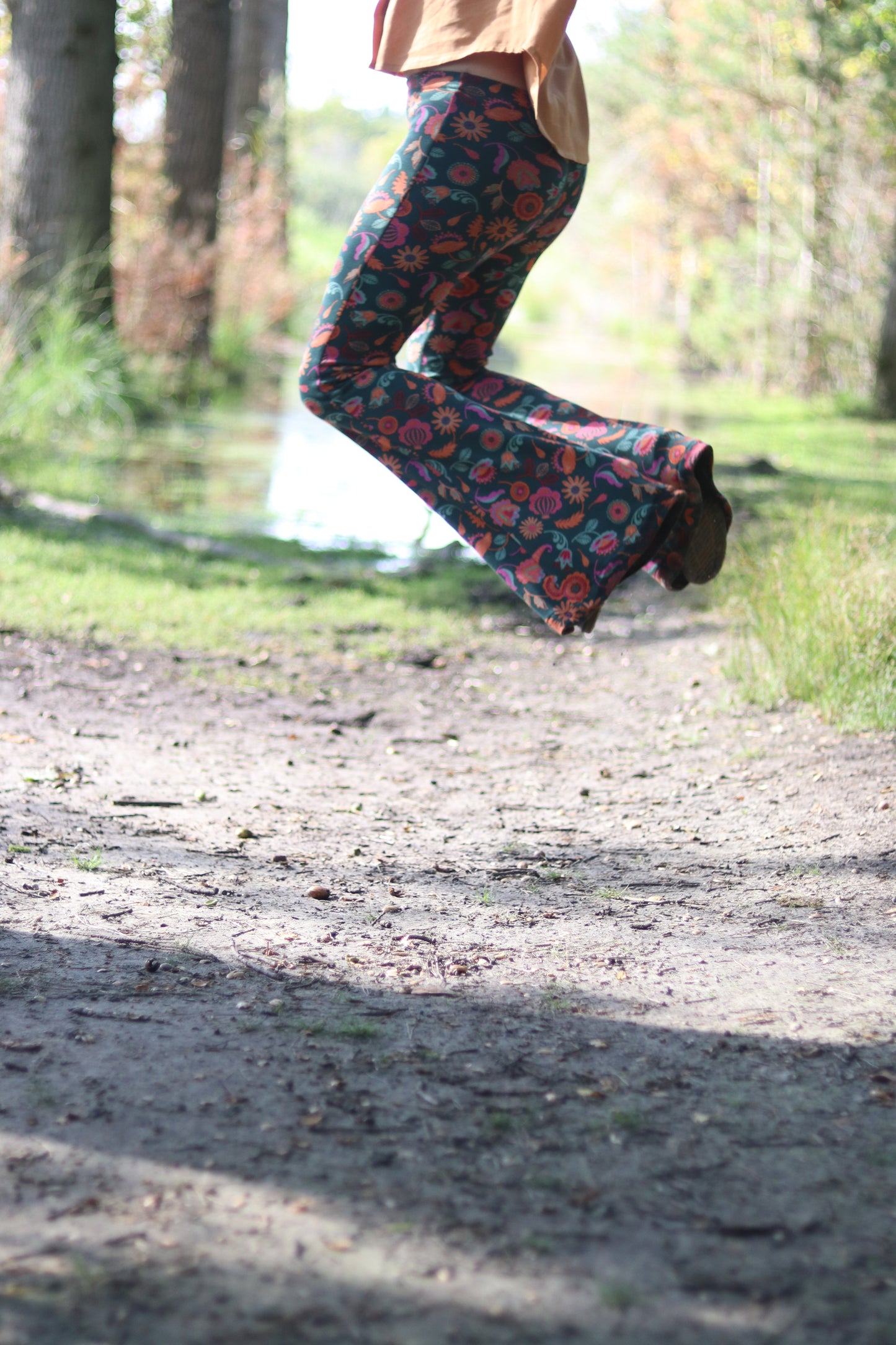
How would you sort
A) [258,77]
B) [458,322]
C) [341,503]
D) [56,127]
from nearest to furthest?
[458,322] → [341,503] → [56,127] → [258,77]

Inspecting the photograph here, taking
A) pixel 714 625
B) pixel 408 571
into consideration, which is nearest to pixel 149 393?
pixel 408 571

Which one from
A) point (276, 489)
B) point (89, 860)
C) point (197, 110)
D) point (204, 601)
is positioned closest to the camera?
point (89, 860)

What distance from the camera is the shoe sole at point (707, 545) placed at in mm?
2863

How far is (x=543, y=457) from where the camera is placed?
113 inches

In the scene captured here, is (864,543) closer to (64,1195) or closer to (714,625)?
(714,625)

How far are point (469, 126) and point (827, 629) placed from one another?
1.85 metres

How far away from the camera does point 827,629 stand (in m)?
3.80

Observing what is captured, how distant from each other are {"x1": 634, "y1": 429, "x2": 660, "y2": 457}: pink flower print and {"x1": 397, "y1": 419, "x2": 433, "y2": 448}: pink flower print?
47 cm

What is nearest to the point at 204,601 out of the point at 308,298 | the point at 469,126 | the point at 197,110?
the point at 469,126

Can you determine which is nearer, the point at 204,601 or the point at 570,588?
the point at 570,588

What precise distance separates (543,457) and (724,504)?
0.43 m

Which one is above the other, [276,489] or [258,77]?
[258,77]

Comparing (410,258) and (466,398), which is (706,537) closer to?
(466,398)

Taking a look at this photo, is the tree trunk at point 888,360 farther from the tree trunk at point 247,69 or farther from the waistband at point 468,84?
the waistband at point 468,84
